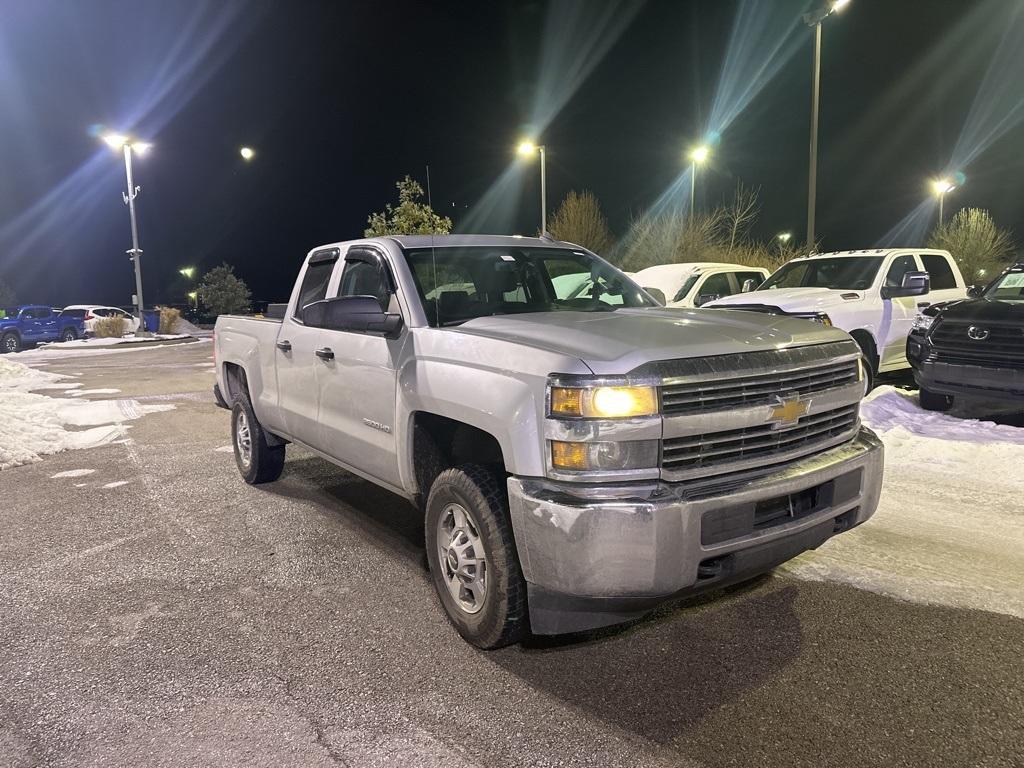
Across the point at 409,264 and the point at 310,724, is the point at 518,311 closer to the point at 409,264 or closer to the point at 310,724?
the point at 409,264

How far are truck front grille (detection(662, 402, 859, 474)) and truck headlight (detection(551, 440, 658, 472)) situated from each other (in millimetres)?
68

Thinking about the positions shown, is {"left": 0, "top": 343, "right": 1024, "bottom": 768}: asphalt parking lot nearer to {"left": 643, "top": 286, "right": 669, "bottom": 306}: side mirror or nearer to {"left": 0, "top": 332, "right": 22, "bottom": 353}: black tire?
{"left": 643, "top": 286, "right": 669, "bottom": 306}: side mirror

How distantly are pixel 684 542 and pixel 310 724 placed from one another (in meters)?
1.61

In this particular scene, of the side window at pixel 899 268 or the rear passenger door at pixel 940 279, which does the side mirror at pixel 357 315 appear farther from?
the rear passenger door at pixel 940 279

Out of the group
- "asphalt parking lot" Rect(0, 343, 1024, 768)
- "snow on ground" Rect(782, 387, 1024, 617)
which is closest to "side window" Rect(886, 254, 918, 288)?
"snow on ground" Rect(782, 387, 1024, 617)

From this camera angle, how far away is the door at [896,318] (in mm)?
10055

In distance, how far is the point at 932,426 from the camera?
736 centimetres

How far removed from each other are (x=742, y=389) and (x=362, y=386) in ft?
7.26

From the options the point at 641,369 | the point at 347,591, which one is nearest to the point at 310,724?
the point at 347,591

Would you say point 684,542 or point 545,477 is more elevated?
point 545,477

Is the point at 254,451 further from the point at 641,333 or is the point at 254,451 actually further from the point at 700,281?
the point at 700,281

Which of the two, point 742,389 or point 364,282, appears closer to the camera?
point 742,389

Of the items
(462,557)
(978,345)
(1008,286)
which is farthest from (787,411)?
(1008,286)

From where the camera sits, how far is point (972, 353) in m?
7.51
